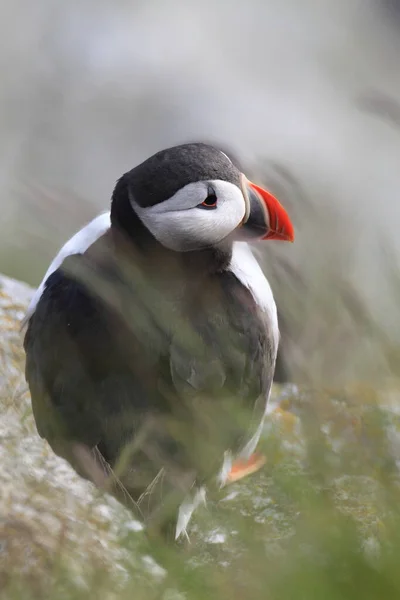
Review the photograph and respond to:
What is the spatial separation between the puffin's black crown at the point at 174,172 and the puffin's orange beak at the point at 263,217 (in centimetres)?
15

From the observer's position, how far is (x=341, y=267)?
1514 millimetres

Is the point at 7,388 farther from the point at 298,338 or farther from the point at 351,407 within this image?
the point at 298,338

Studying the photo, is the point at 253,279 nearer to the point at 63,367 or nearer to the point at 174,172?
the point at 174,172

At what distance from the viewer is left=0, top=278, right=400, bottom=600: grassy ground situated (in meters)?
1.16

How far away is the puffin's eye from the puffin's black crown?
6 centimetres

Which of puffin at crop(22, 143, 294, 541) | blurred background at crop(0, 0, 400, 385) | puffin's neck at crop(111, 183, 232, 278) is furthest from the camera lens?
blurred background at crop(0, 0, 400, 385)

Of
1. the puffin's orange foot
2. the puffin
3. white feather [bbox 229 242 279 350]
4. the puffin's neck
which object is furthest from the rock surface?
white feather [bbox 229 242 279 350]

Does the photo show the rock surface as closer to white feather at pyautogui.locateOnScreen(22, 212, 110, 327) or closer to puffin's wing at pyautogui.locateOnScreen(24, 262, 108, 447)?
puffin's wing at pyautogui.locateOnScreen(24, 262, 108, 447)


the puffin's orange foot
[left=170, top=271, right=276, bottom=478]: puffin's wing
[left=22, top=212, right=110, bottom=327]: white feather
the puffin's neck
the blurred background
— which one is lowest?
the blurred background

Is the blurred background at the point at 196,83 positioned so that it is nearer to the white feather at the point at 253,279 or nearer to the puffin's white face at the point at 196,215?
the white feather at the point at 253,279

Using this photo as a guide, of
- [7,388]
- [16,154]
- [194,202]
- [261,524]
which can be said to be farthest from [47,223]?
[16,154]

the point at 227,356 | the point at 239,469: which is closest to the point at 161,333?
the point at 227,356

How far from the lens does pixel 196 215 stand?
262cm

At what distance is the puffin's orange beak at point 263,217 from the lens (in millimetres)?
2846
